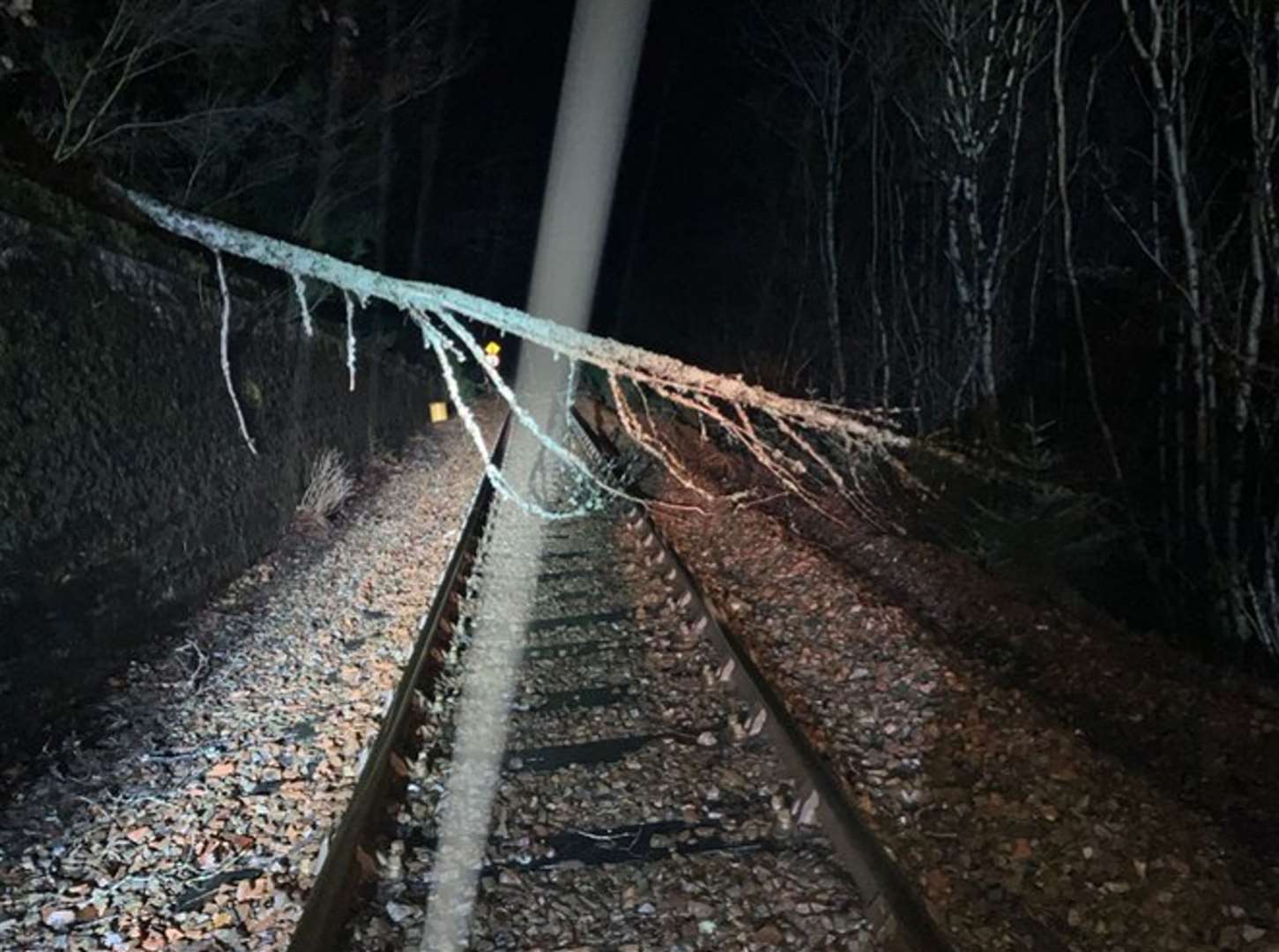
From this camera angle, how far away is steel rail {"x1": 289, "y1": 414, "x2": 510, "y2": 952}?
2.93m

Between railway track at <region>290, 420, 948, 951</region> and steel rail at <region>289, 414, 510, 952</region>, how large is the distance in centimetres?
1

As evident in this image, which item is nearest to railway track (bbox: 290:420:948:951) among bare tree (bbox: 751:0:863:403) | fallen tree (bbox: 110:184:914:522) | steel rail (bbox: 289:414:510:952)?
steel rail (bbox: 289:414:510:952)

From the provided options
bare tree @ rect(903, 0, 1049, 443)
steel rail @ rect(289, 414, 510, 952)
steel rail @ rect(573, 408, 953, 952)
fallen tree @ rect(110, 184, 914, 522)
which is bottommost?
steel rail @ rect(289, 414, 510, 952)

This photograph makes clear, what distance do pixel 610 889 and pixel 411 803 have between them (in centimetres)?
108

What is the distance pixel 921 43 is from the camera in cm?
1262

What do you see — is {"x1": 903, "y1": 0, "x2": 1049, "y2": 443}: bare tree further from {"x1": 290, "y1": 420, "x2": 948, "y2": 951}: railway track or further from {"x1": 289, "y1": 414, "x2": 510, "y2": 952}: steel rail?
{"x1": 289, "y1": 414, "x2": 510, "y2": 952}: steel rail

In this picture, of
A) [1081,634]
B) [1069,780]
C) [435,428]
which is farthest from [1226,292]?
[435,428]

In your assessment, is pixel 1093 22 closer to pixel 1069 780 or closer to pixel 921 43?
pixel 921 43

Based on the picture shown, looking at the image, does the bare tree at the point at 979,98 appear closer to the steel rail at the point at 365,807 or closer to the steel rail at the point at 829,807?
the steel rail at the point at 829,807

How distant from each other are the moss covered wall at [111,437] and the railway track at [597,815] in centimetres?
207

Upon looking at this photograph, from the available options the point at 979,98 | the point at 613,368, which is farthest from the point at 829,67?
the point at 613,368

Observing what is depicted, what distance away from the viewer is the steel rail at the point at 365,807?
2932 millimetres

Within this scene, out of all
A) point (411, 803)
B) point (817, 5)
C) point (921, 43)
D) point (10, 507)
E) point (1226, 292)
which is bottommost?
point (411, 803)

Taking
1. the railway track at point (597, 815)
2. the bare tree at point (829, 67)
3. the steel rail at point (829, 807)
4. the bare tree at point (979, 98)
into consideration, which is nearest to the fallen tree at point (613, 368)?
the steel rail at point (829, 807)
